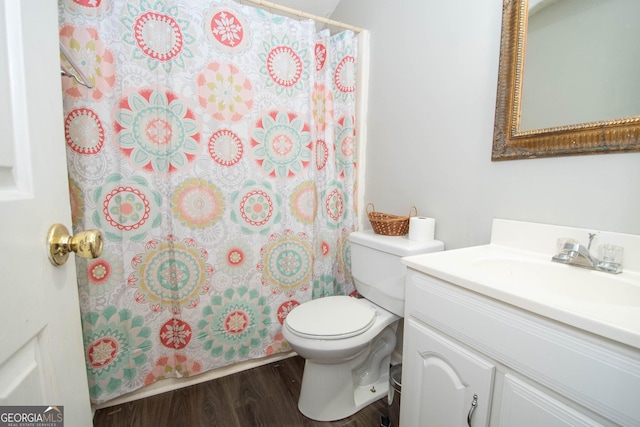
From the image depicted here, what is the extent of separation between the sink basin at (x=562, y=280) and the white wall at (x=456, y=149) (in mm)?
154

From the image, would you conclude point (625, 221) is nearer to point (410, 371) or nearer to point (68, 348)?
point (410, 371)

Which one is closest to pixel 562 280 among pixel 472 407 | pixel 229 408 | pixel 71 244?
pixel 472 407

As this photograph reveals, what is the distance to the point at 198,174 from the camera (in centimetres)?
133

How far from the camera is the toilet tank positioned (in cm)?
118

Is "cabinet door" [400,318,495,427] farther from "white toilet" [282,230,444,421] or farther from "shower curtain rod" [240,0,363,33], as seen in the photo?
"shower curtain rod" [240,0,363,33]

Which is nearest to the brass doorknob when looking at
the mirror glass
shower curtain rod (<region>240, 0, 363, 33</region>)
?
the mirror glass

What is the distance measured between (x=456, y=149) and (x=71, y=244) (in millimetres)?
1265

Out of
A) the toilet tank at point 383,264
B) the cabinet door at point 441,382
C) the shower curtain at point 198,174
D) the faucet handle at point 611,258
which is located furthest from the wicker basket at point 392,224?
the faucet handle at point 611,258

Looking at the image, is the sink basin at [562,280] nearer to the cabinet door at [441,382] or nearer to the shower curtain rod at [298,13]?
the cabinet door at [441,382]

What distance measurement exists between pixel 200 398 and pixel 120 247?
0.82 meters

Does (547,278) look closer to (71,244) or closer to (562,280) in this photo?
(562,280)

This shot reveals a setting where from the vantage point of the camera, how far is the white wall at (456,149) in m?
0.81

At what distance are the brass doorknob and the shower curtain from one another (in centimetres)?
88

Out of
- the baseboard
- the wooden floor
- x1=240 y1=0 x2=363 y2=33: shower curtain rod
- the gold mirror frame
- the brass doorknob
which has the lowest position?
the wooden floor
